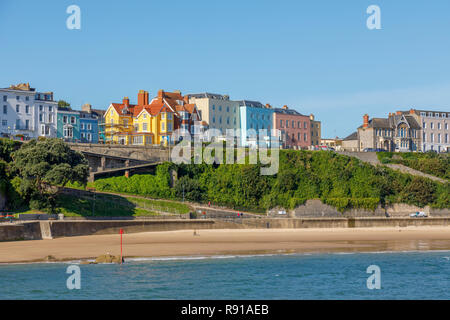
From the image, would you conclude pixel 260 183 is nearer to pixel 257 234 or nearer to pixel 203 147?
pixel 203 147

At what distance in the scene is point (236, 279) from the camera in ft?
100

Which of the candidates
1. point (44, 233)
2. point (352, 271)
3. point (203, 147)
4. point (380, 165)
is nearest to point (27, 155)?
point (44, 233)

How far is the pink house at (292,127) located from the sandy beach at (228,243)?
1728 inches

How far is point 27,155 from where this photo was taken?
164 feet

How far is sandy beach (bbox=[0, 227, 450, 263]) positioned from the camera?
3681cm

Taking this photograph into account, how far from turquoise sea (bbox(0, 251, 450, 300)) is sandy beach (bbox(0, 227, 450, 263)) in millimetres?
2399

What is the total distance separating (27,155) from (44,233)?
986 centimetres

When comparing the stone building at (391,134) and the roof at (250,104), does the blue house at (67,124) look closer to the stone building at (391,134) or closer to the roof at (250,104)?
the roof at (250,104)

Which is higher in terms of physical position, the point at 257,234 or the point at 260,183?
the point at 260,183

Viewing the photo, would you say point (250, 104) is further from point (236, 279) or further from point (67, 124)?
point (236, 279)

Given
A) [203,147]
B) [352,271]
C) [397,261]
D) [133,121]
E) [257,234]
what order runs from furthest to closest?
[133,121]
[203,147]
[257,234]
[397,261]
[352,271]

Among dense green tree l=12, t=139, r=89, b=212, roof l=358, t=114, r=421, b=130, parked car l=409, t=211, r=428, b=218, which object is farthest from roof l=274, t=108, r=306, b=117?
dense green tree l=12, t=139, r=89, b=212
